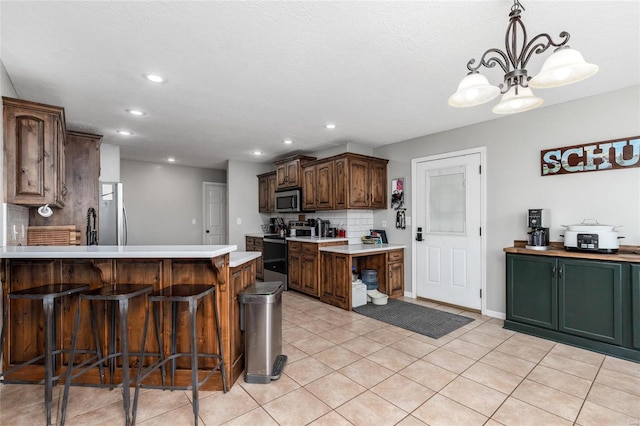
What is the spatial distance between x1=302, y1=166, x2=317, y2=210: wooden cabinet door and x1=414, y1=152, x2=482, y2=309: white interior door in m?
1.64

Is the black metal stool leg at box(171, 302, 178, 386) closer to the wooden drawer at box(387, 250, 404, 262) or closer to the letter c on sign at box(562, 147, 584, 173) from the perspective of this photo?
the wooden drawer at box(387, 250, 404, 262)

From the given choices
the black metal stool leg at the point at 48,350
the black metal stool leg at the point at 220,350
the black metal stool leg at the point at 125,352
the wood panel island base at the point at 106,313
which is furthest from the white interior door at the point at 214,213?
the black metal stool leg at the point at 125,352

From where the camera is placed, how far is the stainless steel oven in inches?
207

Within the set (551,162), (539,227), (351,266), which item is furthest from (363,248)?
(551,162)

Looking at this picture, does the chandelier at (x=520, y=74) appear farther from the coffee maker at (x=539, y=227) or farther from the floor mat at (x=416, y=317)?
the floor mat at (x=416, y=317)

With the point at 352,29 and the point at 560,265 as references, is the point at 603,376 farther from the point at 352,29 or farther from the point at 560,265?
the point at 352,29

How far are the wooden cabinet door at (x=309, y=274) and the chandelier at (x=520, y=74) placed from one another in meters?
3.26

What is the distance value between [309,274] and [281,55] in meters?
3.24

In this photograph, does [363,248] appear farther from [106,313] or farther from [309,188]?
[106,313]

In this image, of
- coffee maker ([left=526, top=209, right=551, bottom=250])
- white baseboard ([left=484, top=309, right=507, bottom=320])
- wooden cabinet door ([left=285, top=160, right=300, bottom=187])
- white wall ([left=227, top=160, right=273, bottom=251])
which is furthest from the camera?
white wall ([left=227, top=160, right=273, bottom=251])

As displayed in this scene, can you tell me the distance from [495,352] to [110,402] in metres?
3.12

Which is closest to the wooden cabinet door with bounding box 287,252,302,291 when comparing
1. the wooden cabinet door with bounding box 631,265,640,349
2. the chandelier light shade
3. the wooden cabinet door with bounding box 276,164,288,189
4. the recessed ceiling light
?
the wooden cabinet door with bounding box 276,164,288,189

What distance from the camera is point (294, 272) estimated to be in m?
5.07

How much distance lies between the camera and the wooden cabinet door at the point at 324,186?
4.89 meters
